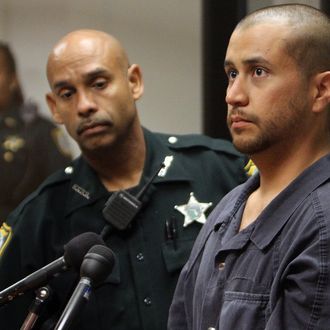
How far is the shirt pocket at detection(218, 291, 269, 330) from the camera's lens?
1.23 meters

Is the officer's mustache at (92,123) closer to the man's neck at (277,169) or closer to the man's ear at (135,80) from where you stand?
the man's ear at (135,80)

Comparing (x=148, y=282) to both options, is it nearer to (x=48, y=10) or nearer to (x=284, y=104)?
(x=284, y=104)

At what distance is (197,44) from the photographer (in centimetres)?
238

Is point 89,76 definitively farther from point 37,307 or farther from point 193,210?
point 37,307

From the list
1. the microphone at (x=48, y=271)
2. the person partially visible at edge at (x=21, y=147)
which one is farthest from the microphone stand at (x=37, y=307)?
the person partially visible at edge at (x=21, y=147)

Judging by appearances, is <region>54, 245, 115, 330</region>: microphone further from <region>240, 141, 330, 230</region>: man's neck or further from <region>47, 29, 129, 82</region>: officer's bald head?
<region>47, 29, 129, 82</region>: officer's bald head

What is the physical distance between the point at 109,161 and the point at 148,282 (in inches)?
10.9

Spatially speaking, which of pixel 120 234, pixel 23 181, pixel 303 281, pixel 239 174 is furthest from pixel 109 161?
pixel 303 281

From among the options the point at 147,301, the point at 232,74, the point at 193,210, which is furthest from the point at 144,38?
the point at 232,74

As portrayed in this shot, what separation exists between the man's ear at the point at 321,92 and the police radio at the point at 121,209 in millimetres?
609

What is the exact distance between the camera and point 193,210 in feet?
6.33

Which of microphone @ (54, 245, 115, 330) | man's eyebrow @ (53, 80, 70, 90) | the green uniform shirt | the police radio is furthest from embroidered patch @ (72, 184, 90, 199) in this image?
microphone @ (54, 245, 115, 330)

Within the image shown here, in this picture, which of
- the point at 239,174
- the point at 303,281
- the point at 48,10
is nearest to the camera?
the point at 303,281

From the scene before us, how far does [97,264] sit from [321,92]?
416 millimetres
